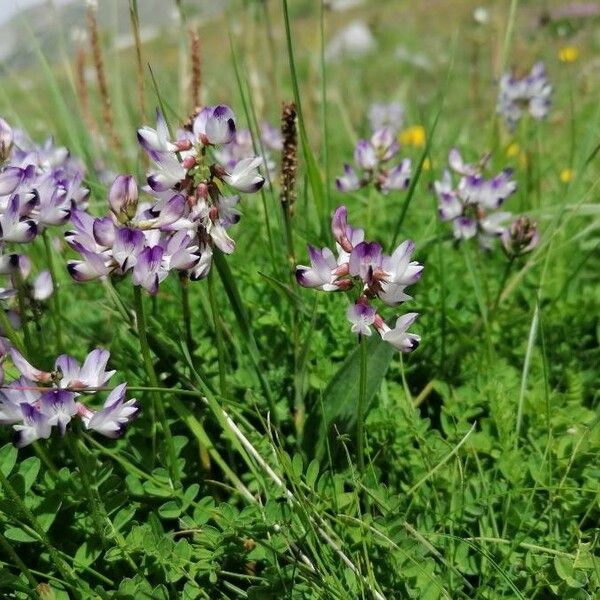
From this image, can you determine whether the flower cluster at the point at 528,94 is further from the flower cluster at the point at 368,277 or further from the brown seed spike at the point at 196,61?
the flower cluster at the point at 368,277

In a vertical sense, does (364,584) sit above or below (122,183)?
below

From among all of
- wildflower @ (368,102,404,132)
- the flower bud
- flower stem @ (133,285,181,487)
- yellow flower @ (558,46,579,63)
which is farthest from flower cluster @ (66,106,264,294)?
wildflower @ (368,102,404,132)

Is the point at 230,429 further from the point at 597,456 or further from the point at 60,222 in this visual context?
the point at 597,456

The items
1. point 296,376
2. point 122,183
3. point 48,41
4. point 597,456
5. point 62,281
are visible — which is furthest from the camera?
point 48,41

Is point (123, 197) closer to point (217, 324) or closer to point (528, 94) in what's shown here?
point (217, 324)

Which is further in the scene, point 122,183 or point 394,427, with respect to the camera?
point 394,427

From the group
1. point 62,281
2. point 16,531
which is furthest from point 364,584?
point 62,281

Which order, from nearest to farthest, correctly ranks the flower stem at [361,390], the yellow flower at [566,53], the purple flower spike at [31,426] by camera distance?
the purple flower spike at [31,426], the flower stem at [361,390], the yellow flower at [566,53]

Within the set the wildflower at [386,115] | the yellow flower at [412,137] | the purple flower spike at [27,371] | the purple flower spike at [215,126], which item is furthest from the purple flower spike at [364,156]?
the yellow flower at [412,137]
